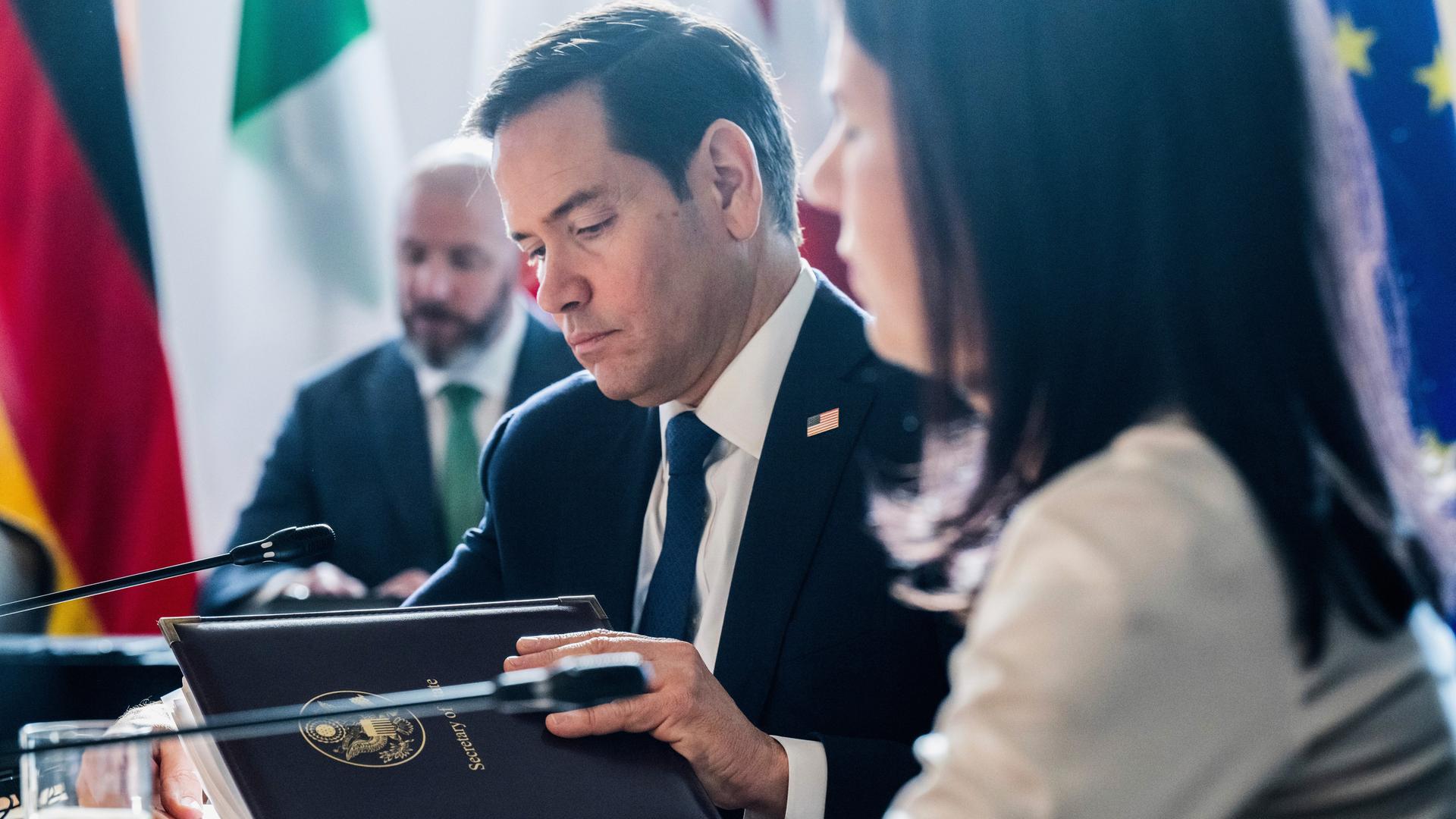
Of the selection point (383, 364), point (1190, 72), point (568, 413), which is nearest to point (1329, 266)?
point (1190, 72)

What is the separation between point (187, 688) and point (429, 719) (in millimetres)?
199

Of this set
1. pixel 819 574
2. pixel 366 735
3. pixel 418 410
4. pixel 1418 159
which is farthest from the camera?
pixel 418 410

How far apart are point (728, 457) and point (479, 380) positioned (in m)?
1.93

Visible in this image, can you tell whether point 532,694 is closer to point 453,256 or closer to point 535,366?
point 535,366

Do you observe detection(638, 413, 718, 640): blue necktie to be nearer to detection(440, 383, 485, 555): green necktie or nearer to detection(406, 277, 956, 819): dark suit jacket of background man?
detection(406, 277, 956, 819): dark suit jacket of background man

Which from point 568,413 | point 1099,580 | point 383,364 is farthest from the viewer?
point 383,364

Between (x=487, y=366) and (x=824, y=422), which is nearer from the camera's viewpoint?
(x=824, y=422)

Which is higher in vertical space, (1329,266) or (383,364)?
(1329,266)

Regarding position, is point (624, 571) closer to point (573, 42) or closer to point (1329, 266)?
point (573, 42)

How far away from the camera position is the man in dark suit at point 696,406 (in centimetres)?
151

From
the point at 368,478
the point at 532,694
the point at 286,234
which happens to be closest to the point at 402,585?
the point at 368,478

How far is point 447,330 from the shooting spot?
3537 mm

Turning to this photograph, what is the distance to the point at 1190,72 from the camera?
750 millimetres

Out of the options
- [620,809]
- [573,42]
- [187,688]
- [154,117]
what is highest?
[154,117]
